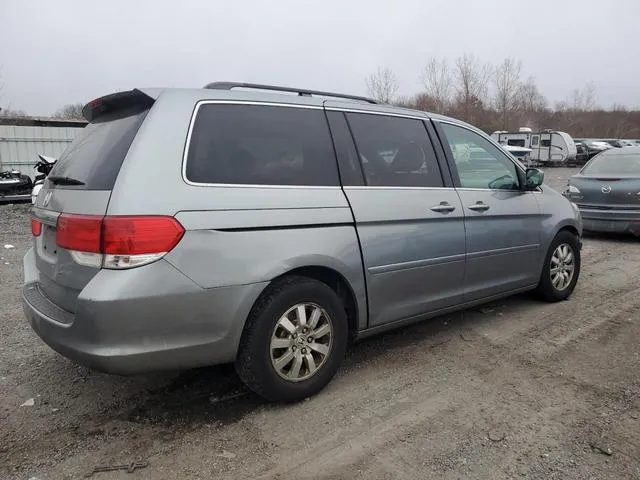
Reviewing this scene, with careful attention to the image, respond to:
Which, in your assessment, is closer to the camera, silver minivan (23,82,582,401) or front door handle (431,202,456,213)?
silver minivan (23,82,582,401)

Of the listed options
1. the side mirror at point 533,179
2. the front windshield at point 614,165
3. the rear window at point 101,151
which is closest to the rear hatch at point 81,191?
the rear window at point 101,151

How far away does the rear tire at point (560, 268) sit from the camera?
4.95 meters

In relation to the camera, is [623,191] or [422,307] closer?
[422,307]

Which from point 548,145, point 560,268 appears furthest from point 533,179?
point 548,145

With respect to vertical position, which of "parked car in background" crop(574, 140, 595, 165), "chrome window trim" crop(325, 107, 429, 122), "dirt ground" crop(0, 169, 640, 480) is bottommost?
"dirt ground" crop(0, 169, 640, 480)

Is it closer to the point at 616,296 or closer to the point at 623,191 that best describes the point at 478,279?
the point at 616,296

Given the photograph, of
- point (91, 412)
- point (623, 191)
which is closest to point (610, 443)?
point (91, 412)

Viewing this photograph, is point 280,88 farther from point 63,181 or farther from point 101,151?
point 63,181

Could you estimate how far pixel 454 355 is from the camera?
387cm

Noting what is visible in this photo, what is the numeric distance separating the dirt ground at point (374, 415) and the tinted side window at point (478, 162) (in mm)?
1271

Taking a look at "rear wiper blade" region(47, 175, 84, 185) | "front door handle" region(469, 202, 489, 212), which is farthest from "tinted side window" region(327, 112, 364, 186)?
"rear wiper blade" region(47, 175, 84, 185)

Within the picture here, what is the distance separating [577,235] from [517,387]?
257 centimetres

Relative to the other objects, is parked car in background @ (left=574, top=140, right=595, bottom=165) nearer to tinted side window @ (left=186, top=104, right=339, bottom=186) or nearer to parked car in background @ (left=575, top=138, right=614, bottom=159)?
parked car in background @ (left=575, top=138, right=614, bottom=159)

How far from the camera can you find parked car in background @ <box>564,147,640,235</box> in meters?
8.24
